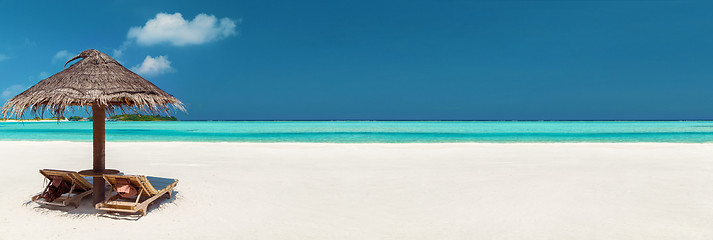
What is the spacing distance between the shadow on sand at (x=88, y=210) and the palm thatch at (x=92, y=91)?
4.66 ft

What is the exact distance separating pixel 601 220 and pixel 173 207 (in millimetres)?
6282

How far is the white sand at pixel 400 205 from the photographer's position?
471 cm

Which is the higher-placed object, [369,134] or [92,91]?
[92,91]

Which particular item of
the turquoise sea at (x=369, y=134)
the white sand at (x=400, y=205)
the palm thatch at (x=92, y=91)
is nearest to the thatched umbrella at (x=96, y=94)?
the palm thatch at (x=92, y=91)

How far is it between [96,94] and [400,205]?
4748 mm

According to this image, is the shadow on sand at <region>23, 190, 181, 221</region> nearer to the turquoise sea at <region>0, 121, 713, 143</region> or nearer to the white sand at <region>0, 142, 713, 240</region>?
the white sand at <region>0, 142, 713, 240</region>

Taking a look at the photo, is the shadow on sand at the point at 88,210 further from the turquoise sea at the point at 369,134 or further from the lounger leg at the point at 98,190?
the turquoise sea at the point at 369,134

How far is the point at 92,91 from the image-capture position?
202 inches

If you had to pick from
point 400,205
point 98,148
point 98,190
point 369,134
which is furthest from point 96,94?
point 369,134

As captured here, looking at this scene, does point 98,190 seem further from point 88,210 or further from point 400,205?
point 400,205

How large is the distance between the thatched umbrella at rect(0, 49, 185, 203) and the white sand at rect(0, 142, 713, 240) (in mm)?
1364

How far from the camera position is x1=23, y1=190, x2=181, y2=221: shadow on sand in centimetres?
516

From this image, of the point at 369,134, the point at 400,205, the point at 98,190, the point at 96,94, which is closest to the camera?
the point at 96,94

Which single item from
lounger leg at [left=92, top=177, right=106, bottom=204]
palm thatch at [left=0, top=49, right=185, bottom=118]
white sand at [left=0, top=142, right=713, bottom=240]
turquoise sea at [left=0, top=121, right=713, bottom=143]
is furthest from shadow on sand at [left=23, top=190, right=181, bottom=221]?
turquoise sea at [left=0, top=121, right=713, bottom=143]
